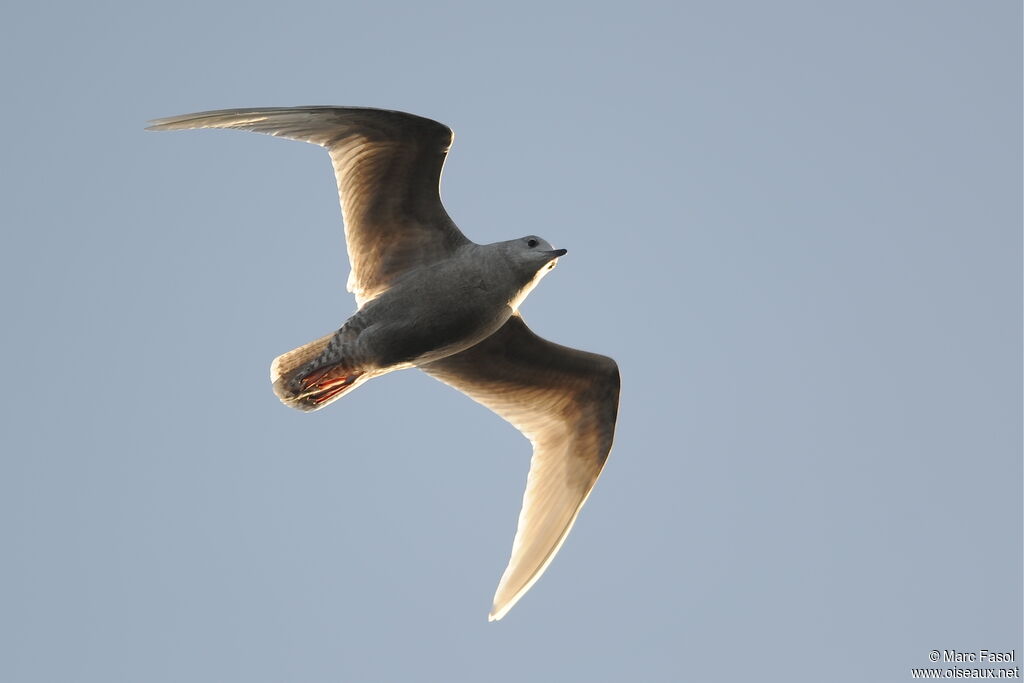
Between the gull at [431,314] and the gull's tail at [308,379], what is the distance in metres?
0.01

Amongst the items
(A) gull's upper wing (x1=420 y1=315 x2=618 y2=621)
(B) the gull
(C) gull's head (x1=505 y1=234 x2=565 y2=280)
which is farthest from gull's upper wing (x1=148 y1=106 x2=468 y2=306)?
(A) gull's upper wing (x1=420 y1=315 x2=618 y2=621)

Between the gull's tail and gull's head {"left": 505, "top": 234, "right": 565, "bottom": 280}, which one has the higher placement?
gull's head {"left": 505, "top": 234, "right": 565, "bottom": 280}

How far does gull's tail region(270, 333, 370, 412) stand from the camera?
11.0 m

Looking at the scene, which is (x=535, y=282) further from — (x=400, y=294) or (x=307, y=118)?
(x=307, y=118)

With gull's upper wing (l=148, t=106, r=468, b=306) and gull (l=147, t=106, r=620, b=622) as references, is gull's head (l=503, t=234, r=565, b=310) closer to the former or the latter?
gull (l=147, t=106, r=620, b=622)

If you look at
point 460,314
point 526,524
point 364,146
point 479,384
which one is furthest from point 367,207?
point 526,524

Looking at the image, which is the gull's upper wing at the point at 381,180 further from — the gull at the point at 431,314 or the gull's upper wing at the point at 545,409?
the gull's upper wing at the point at 545,409

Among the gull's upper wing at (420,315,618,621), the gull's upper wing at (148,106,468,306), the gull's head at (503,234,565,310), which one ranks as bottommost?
the gull's upper wing at (420,315,618,621)

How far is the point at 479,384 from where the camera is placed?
12.2 metres

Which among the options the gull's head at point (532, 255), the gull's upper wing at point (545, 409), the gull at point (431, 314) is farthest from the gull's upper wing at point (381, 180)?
the gull's upper wing at point (545, 409)

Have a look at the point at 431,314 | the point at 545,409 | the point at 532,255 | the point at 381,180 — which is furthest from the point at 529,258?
the point at 545,409

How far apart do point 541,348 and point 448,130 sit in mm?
2479

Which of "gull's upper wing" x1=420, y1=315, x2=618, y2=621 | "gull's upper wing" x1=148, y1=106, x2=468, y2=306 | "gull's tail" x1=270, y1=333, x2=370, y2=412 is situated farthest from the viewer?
"gull's upper wing" x1=420, y1=315, x2=618, y2=621

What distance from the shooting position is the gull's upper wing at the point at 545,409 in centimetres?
1184
